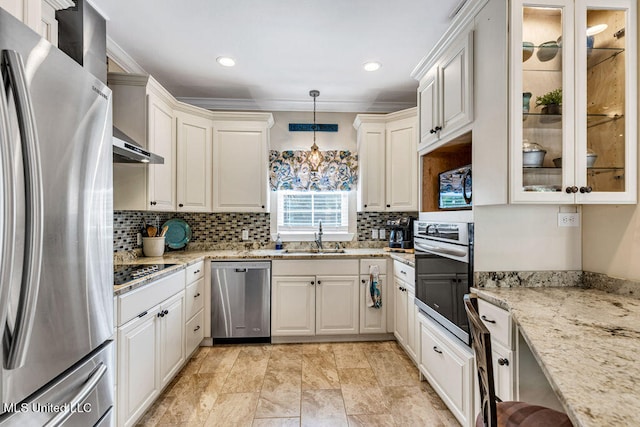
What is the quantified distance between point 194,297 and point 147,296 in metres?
0.90

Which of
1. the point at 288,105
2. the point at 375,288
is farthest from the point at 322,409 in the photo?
the point at 288,105

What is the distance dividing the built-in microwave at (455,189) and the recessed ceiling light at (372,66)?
1263mm

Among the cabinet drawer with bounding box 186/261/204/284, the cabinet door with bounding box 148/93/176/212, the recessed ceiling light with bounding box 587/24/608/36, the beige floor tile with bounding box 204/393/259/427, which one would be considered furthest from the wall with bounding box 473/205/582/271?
the cabinet door with bounding box 148/93/176/212

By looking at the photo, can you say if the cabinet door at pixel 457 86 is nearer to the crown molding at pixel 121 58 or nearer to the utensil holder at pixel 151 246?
the crown molding at pixel 121 58

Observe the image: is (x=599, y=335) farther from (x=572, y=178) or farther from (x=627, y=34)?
(x=627, y=34)

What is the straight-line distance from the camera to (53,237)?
39.5 inches

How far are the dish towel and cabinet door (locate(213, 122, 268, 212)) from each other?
4.56 feet

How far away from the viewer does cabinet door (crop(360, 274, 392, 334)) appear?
10.2 ft

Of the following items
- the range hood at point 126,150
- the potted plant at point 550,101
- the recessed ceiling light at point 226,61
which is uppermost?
the recessed ceiling light at point 226,61

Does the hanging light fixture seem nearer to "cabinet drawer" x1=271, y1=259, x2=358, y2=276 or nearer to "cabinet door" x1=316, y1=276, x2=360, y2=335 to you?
"cabinet drawer" x1=271, y1=259, x2=358, y2=276

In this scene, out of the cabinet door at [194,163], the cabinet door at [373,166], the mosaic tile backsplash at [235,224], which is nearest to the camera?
the cabinet door at [194,163]

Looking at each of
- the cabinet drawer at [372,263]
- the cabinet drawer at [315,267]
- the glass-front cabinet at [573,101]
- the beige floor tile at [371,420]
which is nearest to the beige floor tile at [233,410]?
the beige floor tile at [371,420]

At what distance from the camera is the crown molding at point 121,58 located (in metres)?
2.45

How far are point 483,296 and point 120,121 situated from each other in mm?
3014
